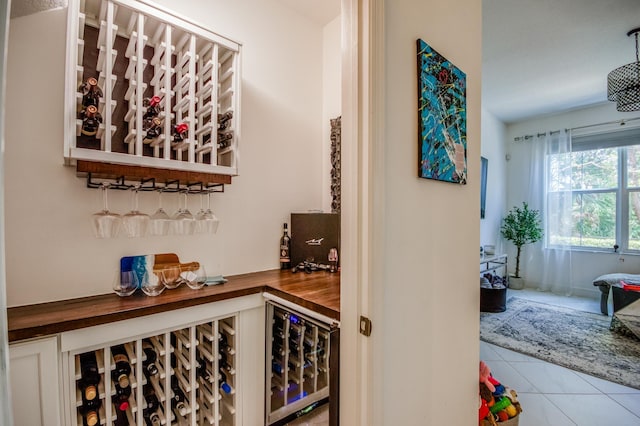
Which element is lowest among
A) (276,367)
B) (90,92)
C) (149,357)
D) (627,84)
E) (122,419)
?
(122,419)

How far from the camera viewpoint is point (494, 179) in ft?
16.3

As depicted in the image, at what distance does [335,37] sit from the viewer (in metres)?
2.30

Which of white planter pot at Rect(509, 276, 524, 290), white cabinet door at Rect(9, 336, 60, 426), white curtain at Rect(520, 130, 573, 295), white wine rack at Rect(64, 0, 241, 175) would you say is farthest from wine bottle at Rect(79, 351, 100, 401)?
white curtain at Rect(520, 130, 573, 295)

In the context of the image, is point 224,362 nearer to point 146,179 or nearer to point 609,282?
point 146,179

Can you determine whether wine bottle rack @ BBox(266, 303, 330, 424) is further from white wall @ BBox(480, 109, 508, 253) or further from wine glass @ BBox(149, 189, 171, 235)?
white wall @ BBox(480, 109, 508, 253)

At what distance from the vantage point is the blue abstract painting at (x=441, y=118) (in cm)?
109

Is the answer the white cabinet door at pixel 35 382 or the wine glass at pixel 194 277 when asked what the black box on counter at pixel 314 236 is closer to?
the wine glass at pixel 194 277

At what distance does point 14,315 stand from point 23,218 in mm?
408

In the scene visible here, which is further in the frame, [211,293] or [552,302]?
[552,302]

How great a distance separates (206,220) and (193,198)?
8.7 inches

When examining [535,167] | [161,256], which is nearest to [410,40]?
[161,256]

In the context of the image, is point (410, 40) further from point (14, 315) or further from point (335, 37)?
point (14, 315)

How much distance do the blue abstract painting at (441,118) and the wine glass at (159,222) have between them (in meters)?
1.30

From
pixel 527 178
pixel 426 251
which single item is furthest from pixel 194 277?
pixel 527 178
